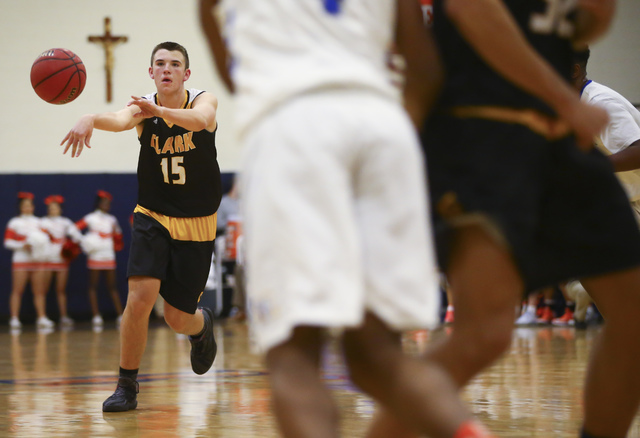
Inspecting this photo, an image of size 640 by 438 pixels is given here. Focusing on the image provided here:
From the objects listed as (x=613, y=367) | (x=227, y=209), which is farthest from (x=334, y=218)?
(x=227, y=209)

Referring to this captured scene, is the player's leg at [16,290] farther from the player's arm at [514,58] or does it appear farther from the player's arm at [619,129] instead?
the player's arm at [514,58]

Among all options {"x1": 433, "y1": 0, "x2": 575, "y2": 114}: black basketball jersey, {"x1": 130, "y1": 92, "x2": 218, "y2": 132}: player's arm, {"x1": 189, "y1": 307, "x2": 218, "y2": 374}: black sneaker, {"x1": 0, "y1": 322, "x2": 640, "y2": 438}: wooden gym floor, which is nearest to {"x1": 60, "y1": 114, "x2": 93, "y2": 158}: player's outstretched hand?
{"x1": 130, "y1": 92, "x2": 218, "y2": 132}: player's arm

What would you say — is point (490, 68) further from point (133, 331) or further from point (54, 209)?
point (54, 209)

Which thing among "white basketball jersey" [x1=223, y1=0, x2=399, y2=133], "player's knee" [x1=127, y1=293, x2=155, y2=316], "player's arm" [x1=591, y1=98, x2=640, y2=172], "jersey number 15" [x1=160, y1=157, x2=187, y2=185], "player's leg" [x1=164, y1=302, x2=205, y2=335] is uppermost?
"player's arm" [x1=591, y1=98, x2=640, y2=172]

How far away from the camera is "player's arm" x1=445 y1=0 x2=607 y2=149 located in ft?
6.41

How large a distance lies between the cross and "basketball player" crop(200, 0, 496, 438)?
42.8 ft

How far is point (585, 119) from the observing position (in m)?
2.02

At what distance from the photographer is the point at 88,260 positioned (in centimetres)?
1284

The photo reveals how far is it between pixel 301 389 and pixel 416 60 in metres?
0.83

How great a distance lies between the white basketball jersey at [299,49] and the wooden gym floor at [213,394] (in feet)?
7.33

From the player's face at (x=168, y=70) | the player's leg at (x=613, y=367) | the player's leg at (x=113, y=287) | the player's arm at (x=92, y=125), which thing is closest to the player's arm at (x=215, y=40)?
the player's leg at (x=613, y=367)

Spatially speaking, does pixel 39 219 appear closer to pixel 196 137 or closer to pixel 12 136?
pixel 12 136

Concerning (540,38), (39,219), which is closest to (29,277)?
(39,219)

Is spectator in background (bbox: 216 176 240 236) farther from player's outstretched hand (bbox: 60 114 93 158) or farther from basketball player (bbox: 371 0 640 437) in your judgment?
basketball player (bbox: 371 0 640 437)
